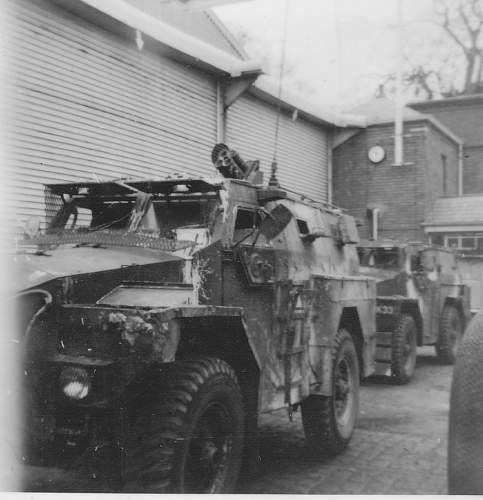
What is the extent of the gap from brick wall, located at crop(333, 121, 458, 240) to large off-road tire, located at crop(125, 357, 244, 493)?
560 inches

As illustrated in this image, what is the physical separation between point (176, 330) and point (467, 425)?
1428 mm

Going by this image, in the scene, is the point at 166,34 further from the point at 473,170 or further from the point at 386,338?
the point at 473,170

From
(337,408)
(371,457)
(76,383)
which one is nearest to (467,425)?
(76,383)

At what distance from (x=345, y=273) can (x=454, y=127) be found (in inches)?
622

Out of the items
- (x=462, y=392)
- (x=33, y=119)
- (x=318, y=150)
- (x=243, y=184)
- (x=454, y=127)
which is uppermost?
(x=454, y=127)

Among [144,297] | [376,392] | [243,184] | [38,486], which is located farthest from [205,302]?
[376,392]

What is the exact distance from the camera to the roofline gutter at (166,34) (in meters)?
9.02

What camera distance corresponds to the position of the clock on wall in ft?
58.1

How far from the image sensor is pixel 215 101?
12.2 meters

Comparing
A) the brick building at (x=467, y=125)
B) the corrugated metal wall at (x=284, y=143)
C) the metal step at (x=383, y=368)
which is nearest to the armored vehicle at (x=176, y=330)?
the metal step at (x=383, y=368)

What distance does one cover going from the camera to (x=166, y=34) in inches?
404

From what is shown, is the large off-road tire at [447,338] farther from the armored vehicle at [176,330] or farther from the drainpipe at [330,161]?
the drainpipe at [330,161]

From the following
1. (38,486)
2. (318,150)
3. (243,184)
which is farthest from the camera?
(318,150)

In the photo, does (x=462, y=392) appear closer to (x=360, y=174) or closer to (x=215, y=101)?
(x=215, y=101)
